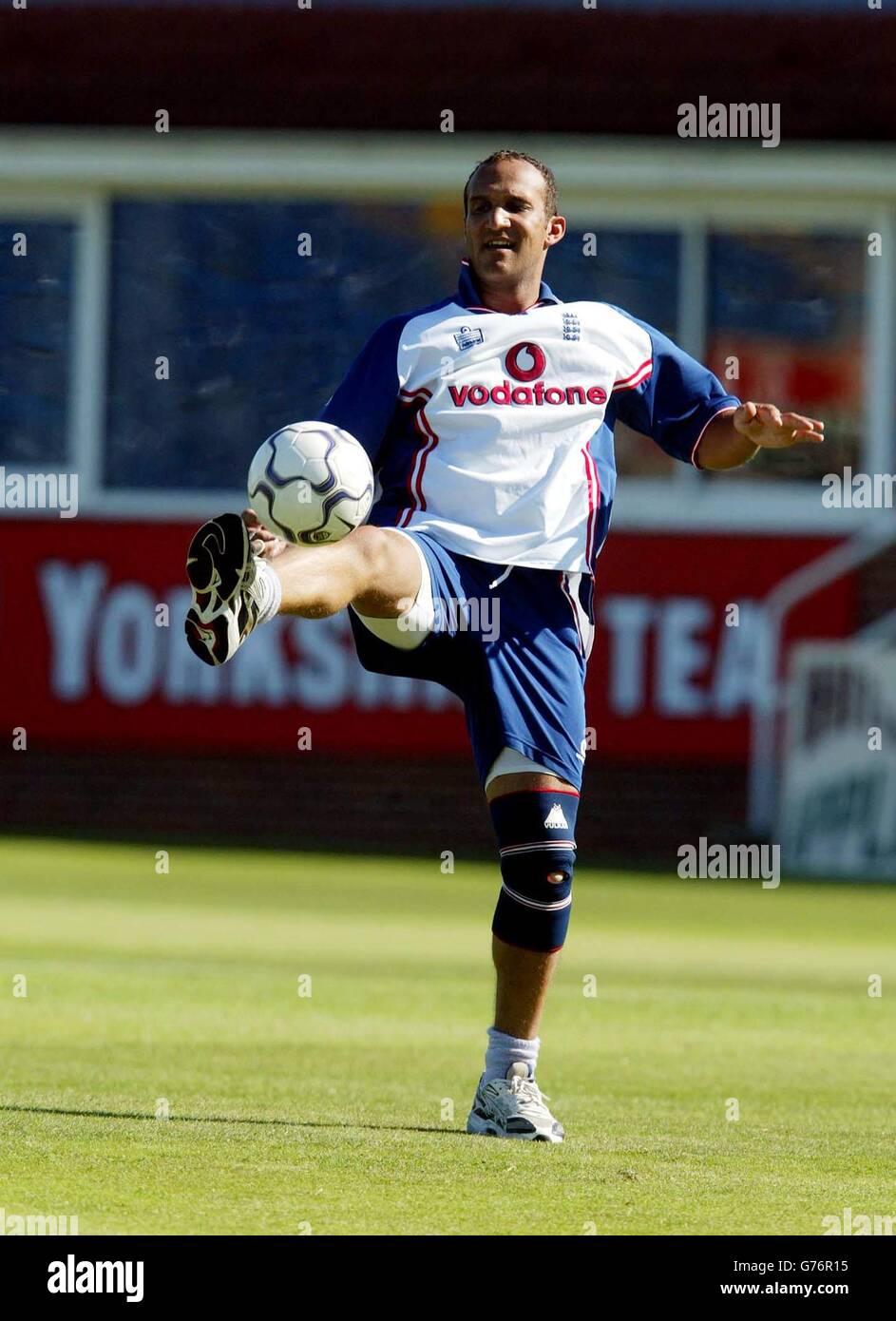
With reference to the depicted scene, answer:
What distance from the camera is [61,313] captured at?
19.3 m

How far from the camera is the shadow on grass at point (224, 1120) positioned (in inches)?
241

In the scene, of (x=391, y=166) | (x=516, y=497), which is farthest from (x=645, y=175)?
(x=516, y=497)

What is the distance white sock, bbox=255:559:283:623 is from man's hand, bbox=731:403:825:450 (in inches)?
64.1

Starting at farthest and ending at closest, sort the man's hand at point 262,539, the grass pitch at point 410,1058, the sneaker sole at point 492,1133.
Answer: the sneaker sole at point 492,1133 → the man's hand at point 262,539 → the grass pitch at point 410,1058

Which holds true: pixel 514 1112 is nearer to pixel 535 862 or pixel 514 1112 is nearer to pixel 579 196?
pixel 535 862

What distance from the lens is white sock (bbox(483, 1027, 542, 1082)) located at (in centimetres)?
632

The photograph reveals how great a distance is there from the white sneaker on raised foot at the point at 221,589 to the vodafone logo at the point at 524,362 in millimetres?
1282

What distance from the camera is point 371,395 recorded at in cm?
646

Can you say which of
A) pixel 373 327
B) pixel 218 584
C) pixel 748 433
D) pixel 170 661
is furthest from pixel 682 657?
pixel 218 584

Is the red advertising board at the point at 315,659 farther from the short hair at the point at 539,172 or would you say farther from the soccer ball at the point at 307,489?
the soccer ball at the point at 307,489

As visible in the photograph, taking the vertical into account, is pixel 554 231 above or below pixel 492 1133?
above

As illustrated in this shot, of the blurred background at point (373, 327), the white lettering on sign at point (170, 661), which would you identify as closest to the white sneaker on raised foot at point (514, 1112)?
the blurred background at point (373, 327)

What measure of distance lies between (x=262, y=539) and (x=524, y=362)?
1158mm

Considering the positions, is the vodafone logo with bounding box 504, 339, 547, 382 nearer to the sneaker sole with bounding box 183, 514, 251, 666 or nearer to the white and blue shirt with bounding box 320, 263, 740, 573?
the white and blue shirt with bounding box 320, 263, 740, 573
